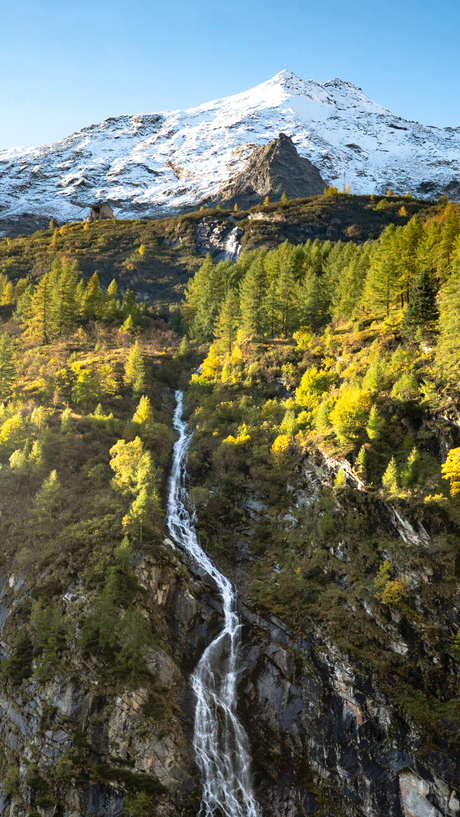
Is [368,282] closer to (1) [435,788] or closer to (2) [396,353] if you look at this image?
(2) [396,353]

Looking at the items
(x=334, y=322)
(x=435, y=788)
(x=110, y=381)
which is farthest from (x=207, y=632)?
(x=334, y=322)

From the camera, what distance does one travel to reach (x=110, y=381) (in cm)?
5441

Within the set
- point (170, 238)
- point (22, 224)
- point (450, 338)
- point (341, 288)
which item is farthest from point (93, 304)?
Result: point (22, 224)

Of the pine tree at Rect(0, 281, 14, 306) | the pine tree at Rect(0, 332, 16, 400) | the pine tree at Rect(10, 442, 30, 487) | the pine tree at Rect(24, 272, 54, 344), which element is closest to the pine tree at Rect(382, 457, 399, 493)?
the pine tree at Rect(10, 442, 30, 487)

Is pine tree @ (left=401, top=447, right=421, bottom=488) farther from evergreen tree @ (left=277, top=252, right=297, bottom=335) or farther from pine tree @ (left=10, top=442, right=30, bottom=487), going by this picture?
evergreen tree @ (left=277, top=252, right=297, bottom=335)

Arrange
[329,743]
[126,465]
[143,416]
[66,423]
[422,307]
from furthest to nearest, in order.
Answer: [143,416], [66,423], [422,307], [126,465], [329,743]

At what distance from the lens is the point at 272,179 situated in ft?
545

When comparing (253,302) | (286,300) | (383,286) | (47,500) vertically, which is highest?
(383,286)

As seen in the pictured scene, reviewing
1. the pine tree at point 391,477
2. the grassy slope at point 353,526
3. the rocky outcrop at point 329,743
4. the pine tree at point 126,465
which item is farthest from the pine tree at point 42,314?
the rocky outcrop at point 329,743

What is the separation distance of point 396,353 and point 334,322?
17.5 m

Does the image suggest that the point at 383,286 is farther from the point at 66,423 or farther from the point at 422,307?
the point at 66,423

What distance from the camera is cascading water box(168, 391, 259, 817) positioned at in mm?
25328

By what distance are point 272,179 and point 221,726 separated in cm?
17307

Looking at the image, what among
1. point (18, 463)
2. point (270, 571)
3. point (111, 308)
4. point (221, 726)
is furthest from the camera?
point (111, 308)
